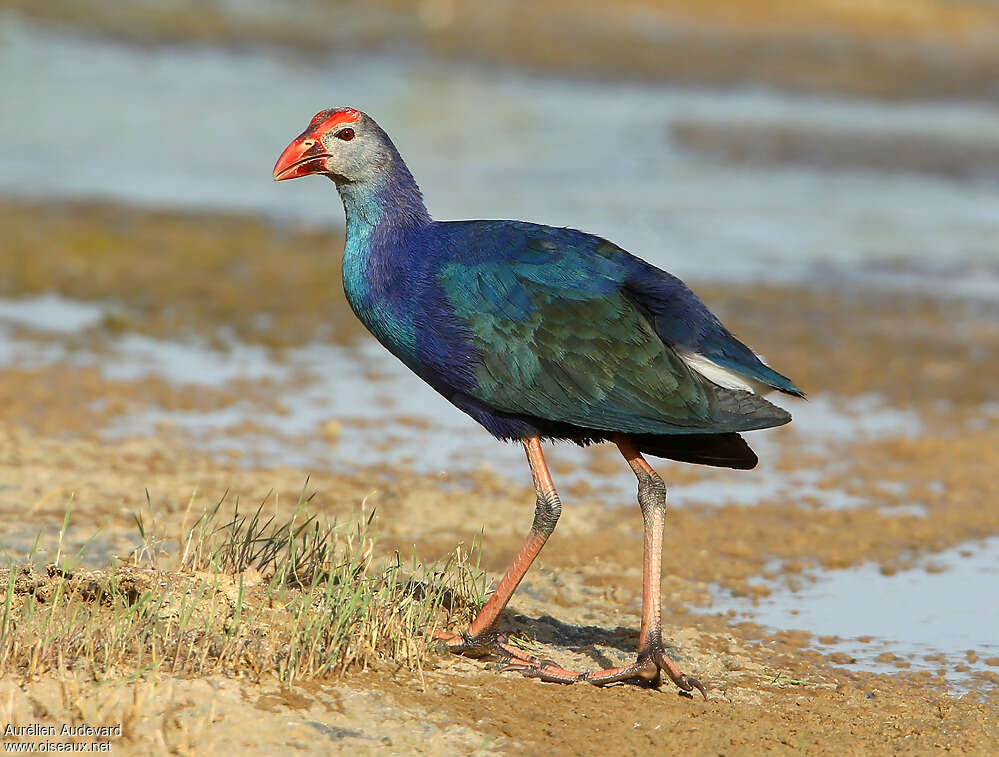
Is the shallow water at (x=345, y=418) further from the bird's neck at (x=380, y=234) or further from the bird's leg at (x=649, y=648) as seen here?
the bird's neck at (x=380, y=234)

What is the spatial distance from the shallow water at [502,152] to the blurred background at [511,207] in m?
0.06

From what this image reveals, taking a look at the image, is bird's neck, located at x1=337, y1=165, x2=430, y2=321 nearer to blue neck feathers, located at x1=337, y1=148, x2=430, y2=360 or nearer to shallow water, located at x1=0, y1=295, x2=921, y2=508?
blue neck feathers, located at x1=337, y1=148, x2=430, y2=360

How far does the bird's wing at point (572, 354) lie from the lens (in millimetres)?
4586

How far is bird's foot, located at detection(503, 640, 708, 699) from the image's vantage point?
15.1ft

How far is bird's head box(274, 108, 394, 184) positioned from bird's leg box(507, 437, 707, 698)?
4.00 feet

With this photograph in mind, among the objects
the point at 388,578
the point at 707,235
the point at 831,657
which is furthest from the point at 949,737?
the point at 707,235

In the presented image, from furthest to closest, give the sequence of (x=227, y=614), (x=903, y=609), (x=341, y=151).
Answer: (x=903, y=609), (x=341, y=151), (x=227, y=614)

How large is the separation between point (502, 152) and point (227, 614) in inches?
441

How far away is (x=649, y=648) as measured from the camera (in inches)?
182

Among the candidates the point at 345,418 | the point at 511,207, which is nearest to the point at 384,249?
the point at 345,418

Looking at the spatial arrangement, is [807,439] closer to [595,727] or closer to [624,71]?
[595,727]

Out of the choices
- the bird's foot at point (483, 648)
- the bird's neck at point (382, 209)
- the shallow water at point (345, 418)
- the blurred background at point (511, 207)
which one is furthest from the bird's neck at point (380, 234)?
the shallow water at point (345, 418)

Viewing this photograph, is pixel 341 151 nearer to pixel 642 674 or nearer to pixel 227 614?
pixel 227 614

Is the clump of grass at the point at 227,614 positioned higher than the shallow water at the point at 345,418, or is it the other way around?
the shallow water at the point at 345,418
